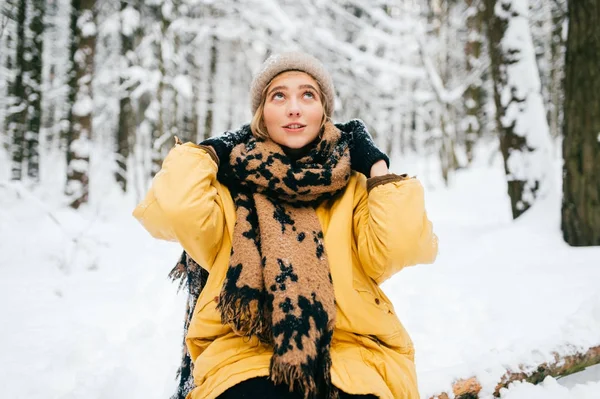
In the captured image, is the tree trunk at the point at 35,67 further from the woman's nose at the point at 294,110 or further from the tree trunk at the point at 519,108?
the woman's nose at the point at 294,110

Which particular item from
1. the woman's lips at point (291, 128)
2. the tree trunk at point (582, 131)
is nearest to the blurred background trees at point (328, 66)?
the tree trunk at point (582, 131)

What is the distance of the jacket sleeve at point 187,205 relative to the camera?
1646mm

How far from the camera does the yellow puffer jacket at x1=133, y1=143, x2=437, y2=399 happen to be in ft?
5.29

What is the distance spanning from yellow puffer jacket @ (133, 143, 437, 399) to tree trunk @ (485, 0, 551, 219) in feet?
15.0

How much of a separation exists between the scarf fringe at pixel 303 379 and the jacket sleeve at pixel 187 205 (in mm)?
571

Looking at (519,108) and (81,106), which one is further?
(81,106)

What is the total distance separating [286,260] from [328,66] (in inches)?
422

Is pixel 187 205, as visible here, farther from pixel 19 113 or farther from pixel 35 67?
pixel 19 113

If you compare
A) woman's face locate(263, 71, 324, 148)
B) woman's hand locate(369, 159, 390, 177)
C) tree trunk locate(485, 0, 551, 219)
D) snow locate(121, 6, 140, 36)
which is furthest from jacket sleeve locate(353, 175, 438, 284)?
snow locate(121, 6, 140, 36)

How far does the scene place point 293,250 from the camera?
1714 millimetres

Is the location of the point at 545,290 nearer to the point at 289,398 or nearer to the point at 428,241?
the point at 428,241

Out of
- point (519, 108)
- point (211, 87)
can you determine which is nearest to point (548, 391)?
point (519, 108)

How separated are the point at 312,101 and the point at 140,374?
2.28m

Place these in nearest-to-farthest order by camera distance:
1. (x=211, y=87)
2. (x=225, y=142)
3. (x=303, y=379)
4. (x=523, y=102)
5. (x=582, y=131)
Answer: (x=303, y=379) → (x=225, y=142) → (x=582, y=131) → (x=523, y=102) → (x=211, y=87)
